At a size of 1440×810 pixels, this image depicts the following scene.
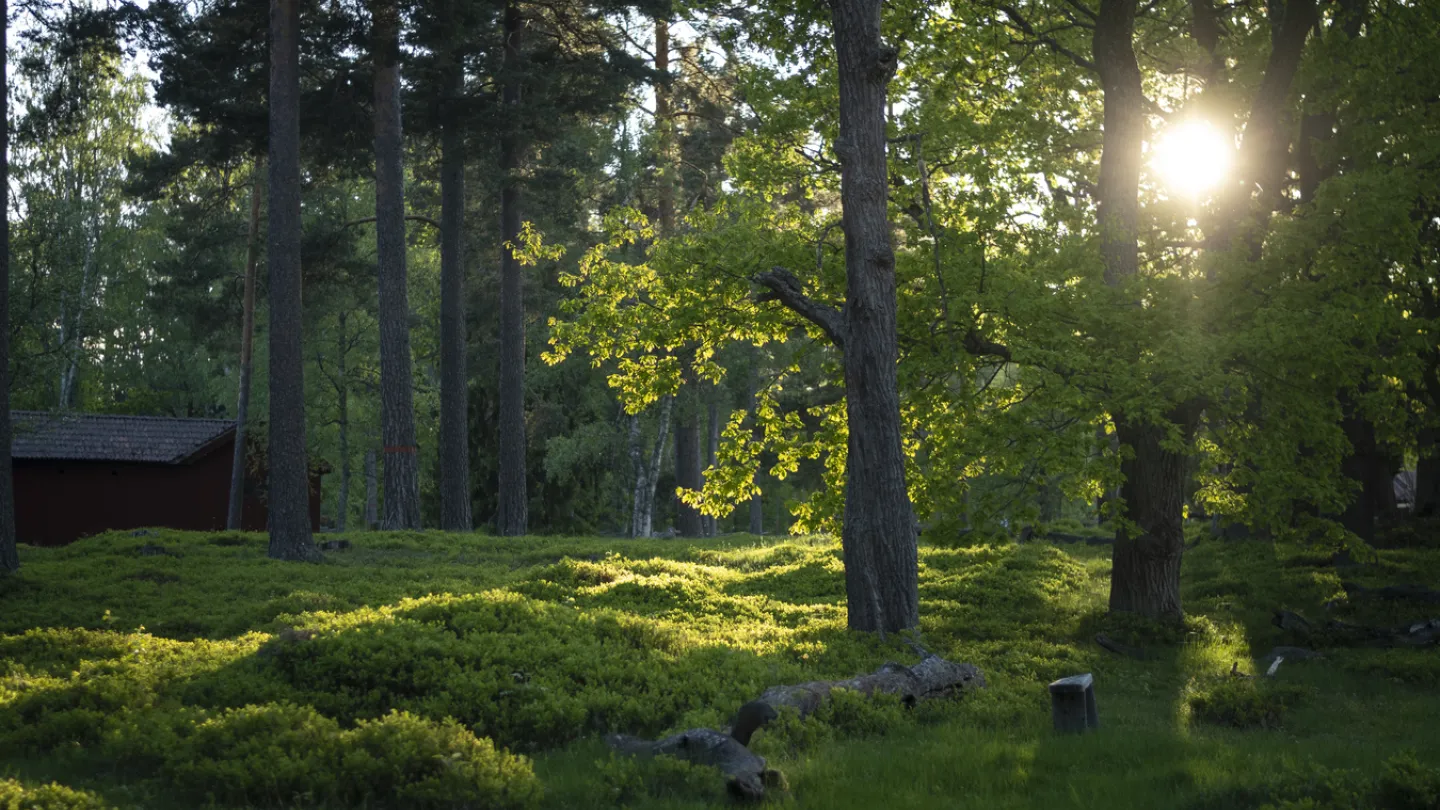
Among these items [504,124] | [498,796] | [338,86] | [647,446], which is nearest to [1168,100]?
[504,124]

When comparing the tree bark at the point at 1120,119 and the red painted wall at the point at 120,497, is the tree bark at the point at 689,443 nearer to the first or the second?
the red painted wall at the point at 120,497

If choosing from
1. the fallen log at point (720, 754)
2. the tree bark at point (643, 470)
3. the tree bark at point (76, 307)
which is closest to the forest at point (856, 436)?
the fallen log at point (720, 754)

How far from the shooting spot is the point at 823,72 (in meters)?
17.4

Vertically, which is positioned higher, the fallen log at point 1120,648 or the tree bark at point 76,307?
the tree bark at point 76,307

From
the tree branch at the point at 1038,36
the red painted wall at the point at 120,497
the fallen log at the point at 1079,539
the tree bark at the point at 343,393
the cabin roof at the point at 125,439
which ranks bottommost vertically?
the fallen log at the point at 1079,539

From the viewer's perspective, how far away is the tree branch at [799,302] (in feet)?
46.2

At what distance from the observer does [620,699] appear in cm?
950

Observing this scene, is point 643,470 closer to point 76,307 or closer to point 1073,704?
point 76,307

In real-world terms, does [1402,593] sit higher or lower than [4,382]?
lower

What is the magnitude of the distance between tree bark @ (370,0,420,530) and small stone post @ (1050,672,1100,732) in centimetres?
2006

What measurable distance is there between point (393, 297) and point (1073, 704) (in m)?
21.0

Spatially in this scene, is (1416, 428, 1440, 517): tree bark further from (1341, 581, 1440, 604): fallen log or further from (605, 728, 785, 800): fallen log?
(605, 728, 785, 800): fallen log

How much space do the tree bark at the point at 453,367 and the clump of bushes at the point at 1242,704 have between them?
21.4 metres

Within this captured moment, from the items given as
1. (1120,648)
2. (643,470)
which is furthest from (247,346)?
(1120,648)
